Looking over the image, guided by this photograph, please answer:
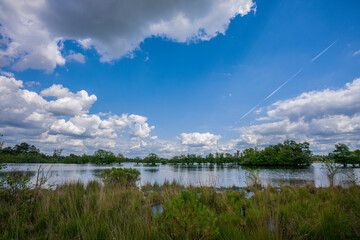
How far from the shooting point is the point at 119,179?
41.8ft

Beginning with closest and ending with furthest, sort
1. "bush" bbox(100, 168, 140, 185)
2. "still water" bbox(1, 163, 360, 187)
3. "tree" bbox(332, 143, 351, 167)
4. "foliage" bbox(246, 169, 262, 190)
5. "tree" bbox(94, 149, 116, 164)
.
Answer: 1. "foliage" bbox(246, 169, 262, 190)
2. "still water" bbox(1, 163, 360, 187)
3. "bush" bbox(100, 168, 140, 185)
4. "tree" bbox(332, 143, 351, 167)
5. "tree" bbox(94, 149, 116, 164)

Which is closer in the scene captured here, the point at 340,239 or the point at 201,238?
the point at 201,238

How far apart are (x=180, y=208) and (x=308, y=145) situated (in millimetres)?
114939

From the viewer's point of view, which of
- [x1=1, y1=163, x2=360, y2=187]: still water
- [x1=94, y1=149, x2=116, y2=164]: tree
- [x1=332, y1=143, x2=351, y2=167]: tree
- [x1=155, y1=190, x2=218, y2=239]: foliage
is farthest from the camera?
[x1=94, y1=149, x2=116, y2=164]: tree

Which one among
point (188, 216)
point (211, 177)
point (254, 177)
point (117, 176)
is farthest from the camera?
point (117, 176)

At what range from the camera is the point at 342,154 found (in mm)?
82812

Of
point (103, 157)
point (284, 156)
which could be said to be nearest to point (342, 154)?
point (284, 156)

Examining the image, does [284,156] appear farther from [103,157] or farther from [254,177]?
[103,157]

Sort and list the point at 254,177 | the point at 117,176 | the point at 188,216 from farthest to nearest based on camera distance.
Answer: the point at 117,176
the point at 254,177
the point at 188,216

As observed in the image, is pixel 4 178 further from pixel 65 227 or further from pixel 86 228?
pixel 86 228

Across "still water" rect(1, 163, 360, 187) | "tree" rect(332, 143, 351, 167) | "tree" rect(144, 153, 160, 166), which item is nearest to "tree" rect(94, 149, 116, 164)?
"tree" rect(144, 153, 160, 166)

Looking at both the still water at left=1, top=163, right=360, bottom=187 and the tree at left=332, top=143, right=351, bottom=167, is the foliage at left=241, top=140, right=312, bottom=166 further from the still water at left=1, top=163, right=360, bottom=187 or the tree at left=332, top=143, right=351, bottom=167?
the still water at left=1, top=163, right=360, bottom=187

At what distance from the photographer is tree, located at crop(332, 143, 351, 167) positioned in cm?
8231

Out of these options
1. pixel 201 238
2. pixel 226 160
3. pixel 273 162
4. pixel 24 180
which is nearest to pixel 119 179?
pixel 24 180
